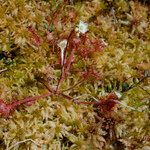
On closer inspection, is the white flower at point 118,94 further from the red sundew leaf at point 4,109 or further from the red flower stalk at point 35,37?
the red sundew leaf at point 4,109

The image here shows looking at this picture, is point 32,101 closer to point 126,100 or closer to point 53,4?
point 126,100

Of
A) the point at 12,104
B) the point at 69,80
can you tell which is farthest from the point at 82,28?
the point at 12,104

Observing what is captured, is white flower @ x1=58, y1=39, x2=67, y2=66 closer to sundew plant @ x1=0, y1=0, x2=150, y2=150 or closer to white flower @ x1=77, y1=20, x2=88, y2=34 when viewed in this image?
sundew plant @ x1=0, y1=0, x2=150, y2=150

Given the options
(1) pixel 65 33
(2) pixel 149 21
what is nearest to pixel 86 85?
(1) pixel 65 33

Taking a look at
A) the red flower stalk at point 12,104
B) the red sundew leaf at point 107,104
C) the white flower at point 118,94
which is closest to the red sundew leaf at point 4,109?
the red flower stalk at point 12,104

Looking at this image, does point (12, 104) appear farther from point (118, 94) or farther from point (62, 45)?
point (118, 94)

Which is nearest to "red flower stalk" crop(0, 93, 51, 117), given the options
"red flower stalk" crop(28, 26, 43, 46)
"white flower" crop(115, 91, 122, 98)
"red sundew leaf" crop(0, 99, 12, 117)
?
"red sundew leaf" crop(0, 99, 12, 117)

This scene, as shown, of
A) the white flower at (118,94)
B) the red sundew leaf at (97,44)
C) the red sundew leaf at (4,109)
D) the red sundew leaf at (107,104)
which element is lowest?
the red sundew leaf at (107,104)

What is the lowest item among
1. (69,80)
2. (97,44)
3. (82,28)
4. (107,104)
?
(107,104)
